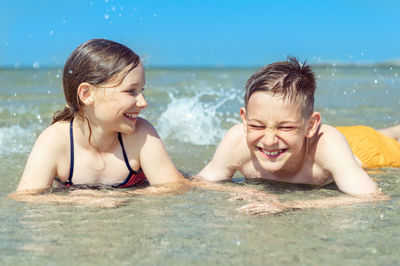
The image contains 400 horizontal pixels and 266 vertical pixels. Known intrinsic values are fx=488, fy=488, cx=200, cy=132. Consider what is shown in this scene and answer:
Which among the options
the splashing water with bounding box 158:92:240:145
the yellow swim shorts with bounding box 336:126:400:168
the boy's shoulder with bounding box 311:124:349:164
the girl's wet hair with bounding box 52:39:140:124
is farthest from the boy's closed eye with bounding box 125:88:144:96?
the splashing water with bounding box 158:92:240:145

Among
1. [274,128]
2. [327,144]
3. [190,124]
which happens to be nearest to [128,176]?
[274,128]

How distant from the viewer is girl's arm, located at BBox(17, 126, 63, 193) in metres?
3.30

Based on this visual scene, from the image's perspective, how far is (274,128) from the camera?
316 cm

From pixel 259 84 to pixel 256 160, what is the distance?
0.73 m

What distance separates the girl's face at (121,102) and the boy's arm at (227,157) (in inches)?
29.4

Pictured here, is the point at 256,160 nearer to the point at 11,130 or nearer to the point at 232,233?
the point at 232,233

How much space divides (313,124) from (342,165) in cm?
35

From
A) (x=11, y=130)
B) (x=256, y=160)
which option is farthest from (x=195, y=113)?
(x=256, y=160)

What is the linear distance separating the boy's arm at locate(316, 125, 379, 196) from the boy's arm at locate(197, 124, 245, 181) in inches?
23.7

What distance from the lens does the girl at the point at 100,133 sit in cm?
333

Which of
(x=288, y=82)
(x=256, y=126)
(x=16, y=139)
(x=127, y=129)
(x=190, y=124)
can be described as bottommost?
(x=16, y=139)

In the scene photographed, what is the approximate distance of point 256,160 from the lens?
3.71 metres

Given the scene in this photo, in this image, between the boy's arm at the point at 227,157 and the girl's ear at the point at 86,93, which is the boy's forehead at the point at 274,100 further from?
the girl's ear at the point at 86,93

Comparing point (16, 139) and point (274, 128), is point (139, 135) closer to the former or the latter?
point (274, 128)
